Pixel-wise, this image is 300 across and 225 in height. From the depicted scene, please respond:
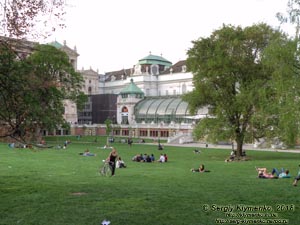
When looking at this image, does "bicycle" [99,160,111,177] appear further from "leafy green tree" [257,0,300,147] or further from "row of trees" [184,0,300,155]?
"row of trees" [184,0,300,155]

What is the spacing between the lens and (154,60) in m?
135

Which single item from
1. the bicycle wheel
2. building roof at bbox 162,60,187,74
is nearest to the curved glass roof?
building roof at bbox 162,60,187,74

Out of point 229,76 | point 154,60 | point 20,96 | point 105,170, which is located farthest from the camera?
point 154,60

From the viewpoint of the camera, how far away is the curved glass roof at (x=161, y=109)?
314 feet

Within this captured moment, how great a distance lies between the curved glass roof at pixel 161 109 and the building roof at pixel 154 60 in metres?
25.4

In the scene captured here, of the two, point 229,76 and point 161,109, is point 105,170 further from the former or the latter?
point 161,109

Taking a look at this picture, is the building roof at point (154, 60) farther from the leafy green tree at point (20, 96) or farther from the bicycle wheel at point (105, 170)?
the leafy green tree at point (20, 96)

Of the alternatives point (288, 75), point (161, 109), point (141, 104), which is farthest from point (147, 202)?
point (141, 104)

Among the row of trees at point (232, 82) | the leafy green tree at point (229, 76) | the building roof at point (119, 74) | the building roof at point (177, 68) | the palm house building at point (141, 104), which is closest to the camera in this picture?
the row of trees at point (232, 82)

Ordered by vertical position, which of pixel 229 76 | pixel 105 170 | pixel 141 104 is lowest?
pixel 105 170

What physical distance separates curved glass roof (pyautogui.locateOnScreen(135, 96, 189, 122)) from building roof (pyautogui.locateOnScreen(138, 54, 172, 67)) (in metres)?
25.4

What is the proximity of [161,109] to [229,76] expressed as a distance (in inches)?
2319

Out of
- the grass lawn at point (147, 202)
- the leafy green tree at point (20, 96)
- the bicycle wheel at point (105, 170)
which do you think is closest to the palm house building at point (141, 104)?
the bicycle wheel at point (105, 170)

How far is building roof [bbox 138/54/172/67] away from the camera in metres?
133
